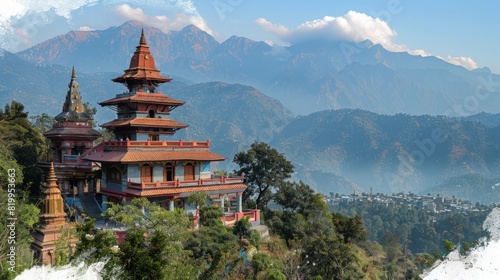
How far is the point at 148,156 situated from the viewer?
86.8 feet

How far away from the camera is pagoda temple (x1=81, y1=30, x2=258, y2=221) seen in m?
25.9

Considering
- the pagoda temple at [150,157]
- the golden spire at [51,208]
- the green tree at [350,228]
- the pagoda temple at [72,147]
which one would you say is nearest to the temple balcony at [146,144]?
the pagoda temple at [150,157]

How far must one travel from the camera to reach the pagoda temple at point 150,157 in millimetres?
25859

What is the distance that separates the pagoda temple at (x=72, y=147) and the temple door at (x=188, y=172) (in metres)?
7.78

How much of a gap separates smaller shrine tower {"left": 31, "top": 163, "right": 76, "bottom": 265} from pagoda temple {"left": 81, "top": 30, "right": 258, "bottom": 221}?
1176 cm

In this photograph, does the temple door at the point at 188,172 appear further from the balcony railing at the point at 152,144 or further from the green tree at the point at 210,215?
the green tree at the point at 210,215

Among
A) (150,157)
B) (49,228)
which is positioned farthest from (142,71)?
(49,228)

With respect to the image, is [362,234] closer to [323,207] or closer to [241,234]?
[323,207]

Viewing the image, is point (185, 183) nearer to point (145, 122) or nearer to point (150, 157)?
point (150, 157)

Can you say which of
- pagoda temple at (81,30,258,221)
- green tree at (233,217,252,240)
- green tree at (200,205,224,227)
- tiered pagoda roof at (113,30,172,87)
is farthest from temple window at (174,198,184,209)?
tiered pagoda roof at (113,30,172,87)

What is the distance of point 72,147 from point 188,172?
35.6 ft

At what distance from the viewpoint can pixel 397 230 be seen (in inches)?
4028

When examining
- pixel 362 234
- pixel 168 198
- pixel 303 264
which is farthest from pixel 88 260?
pixel 362 234

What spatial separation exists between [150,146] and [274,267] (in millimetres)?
11835
